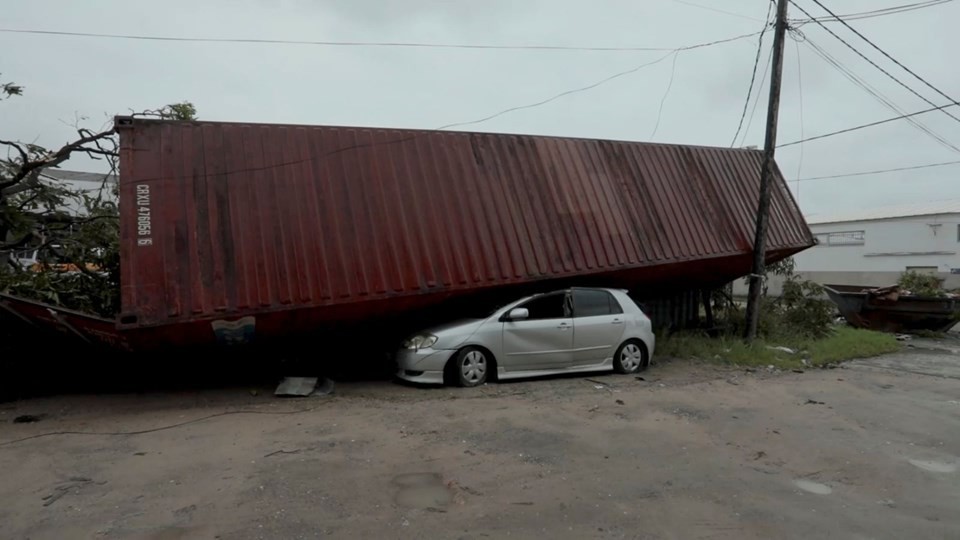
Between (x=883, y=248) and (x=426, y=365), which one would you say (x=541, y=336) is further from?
(x=883, y=248)

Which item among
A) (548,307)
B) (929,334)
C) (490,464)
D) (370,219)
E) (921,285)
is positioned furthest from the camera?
(921,285)

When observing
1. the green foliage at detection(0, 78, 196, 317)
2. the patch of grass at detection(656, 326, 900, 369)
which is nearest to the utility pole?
the patch of grass at detection(656, 326, 900, 369)

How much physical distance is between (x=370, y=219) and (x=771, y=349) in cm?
756

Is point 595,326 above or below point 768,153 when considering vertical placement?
below

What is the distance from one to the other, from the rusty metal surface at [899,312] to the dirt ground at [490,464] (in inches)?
330

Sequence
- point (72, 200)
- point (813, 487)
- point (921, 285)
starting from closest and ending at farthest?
point (813, 487) → point (72, 200) → point (921, 285)

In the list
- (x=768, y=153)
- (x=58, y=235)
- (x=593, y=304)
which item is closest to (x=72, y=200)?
(x=58, y=235)

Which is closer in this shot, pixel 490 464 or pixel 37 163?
pixel 490 464

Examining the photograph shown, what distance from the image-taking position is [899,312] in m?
15.2

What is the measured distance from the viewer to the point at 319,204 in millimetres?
7777

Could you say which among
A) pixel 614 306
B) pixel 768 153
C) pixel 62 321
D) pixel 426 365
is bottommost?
pixel 426 365

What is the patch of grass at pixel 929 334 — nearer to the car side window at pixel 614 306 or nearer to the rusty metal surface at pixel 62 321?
the car side window at pixel 614 306

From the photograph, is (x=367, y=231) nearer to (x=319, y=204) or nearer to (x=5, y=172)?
(x=319, y=204)

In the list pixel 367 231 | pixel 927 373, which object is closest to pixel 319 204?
pixel 367 231
